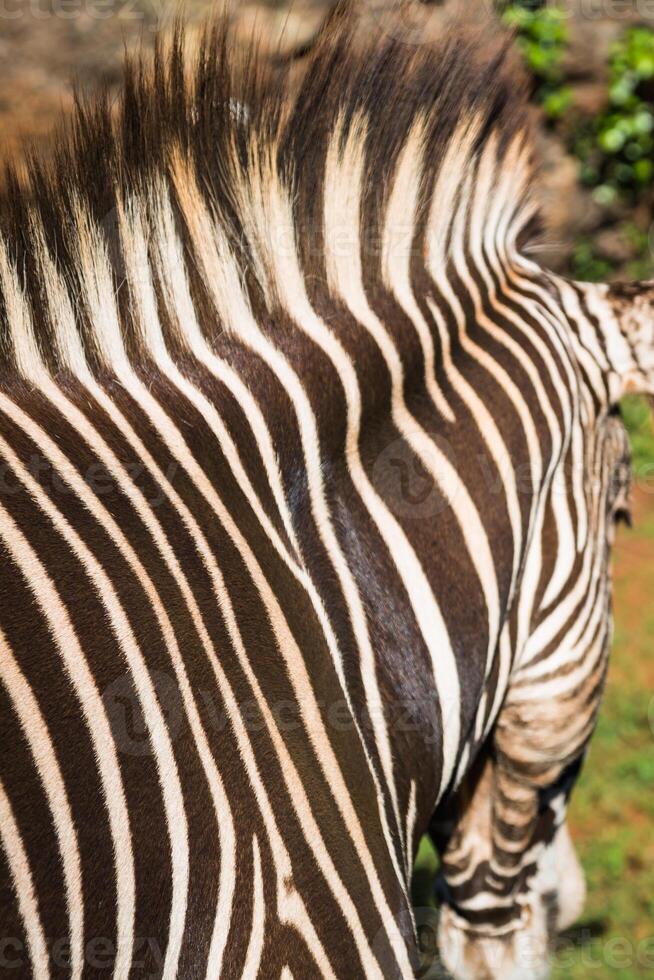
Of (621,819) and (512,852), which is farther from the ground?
(512,852)

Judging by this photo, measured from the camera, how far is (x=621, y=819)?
422 centimetres

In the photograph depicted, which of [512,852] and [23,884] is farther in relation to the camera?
[512,852]

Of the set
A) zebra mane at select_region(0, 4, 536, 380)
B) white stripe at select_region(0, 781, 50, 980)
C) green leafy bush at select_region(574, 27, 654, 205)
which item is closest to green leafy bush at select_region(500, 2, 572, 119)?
green leafy bush at select_region(574, 27, 654, 205)

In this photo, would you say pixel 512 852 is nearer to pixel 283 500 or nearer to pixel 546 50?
pixel 283 500

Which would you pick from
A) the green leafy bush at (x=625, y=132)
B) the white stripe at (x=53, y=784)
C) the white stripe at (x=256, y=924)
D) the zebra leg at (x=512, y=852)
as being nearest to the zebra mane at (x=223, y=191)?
the white stripe at (x=53, y=784)

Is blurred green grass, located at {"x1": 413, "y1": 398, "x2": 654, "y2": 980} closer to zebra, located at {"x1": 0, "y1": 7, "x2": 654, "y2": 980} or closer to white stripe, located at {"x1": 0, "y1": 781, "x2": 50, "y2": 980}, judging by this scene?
zebra, located at {"x1": 0, "y1": 7, "x2": 654, "y2": 980}

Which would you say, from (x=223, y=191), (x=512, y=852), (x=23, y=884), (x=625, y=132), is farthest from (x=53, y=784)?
(x=625, y=132)

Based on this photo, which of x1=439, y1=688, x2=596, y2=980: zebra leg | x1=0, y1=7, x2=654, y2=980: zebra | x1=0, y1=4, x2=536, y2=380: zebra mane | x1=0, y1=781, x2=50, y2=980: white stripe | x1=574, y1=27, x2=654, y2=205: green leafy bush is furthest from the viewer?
x1=574, y1=27, x2=654, y2=205: green leafy bush

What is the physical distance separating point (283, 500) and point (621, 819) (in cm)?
337

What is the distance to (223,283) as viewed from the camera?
4.98ft

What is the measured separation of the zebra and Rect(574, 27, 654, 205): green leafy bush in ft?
17.3

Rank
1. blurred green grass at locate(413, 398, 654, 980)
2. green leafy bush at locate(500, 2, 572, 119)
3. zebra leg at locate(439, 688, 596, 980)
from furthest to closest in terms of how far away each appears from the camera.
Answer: green leafy bush at locate(500, 2, 572, 119), blurred green grass at locate(413, 398, 654, 980), zebra leg at locate(439, 688, 596, 980)

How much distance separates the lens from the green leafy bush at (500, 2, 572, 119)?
6371 mm

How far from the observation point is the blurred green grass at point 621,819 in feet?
11.4
